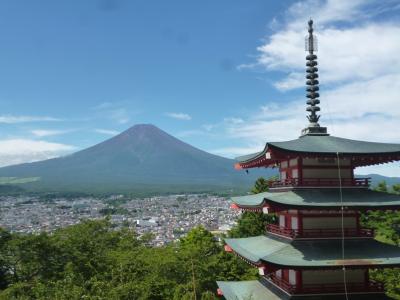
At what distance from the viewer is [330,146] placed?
665 inches

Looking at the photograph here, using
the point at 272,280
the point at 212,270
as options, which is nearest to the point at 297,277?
the point at 272,280

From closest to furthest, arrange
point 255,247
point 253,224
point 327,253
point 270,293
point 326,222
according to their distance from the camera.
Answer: point 327,253 < point 326,222 < point 270,293 < point 255,247 < point 253,224

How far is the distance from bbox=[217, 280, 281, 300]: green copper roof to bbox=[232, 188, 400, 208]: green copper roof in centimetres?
412

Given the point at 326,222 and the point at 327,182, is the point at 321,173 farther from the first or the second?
the point at 326,222

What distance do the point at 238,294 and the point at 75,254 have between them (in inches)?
670

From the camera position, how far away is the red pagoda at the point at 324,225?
15281 millimetres

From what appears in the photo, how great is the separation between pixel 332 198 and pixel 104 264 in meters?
19.9

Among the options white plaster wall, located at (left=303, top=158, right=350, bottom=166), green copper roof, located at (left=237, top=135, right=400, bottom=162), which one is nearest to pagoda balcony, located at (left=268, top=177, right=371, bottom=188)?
white plaster wall, located at (left=303, top=158, right=350, bottom=166)

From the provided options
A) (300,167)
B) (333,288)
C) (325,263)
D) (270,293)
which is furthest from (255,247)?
(325,263)

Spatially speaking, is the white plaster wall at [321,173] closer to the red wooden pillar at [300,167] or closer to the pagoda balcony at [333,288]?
the red wooden pillar at [300,167]

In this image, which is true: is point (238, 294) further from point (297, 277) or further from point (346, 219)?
point (346, 219)

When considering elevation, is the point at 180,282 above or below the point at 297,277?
below

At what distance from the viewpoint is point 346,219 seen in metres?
16.7

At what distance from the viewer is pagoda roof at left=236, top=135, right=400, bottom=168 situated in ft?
52.5
